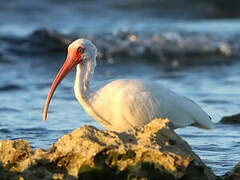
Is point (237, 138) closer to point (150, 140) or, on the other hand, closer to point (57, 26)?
point (150, 140)

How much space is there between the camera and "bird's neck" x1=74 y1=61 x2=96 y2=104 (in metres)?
7.57

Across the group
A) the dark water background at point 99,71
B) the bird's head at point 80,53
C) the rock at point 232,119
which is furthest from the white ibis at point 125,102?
the rock at point 232,119

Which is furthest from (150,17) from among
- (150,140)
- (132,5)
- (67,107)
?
(150,140)

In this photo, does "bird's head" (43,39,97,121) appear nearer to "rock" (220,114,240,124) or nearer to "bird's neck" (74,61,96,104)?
"bird's neck" (74,61,96,104)

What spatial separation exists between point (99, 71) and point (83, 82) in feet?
28.6

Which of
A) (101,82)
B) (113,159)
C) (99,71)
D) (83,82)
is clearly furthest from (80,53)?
(99,71)

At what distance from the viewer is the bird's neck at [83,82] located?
7.57m

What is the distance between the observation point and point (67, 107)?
1122cm

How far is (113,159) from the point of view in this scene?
207 inches

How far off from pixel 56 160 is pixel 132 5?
23.9 meters

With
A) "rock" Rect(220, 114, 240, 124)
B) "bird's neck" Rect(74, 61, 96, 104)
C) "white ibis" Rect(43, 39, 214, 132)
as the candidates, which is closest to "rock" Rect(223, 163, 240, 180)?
"white ibis" Rect(43, 39, 214, 132)

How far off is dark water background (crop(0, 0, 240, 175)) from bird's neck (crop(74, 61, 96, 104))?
0.93 meters

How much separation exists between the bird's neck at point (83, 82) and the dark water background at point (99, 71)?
0.93 meters

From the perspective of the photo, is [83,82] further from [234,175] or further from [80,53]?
[234,175]
